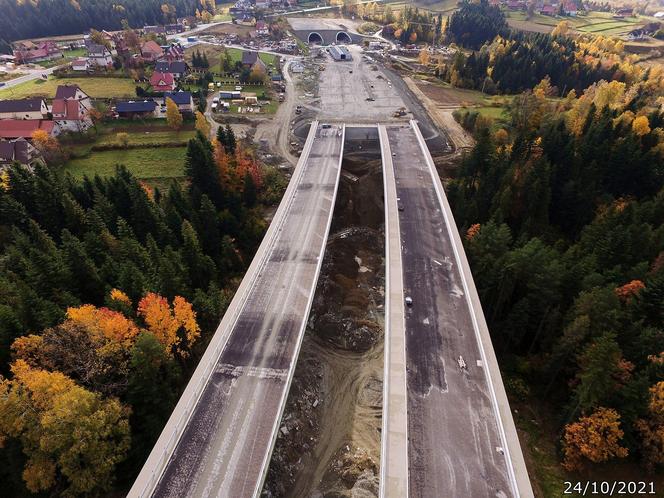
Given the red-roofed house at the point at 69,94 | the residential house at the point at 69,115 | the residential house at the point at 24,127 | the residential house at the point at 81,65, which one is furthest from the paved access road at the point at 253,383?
the residential house at the point at 81,65

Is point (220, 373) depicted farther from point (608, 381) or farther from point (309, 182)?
point (309, 182)

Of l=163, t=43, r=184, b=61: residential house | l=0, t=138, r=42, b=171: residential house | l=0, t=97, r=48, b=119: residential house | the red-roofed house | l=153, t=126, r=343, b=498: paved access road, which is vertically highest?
l=163, t=43, r=184, b=61: residential house

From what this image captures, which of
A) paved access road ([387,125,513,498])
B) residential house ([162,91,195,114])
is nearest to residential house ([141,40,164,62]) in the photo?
residential house ([162,91,195,114])

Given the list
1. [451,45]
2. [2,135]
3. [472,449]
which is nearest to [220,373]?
[472,449]

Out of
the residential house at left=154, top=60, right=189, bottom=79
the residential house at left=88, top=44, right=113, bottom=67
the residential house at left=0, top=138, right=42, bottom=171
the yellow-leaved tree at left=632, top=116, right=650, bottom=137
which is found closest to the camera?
the yellow-leaved tree at left=632, top=116, right=650, bottom=137

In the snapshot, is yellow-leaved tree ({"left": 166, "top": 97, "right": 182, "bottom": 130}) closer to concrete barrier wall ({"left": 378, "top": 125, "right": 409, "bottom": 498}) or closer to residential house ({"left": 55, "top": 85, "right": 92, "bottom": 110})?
residential house ({"left": 55, "top": 85, "right": 92, "bottom": 110})

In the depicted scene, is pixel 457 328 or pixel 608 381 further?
pixel 457 328
